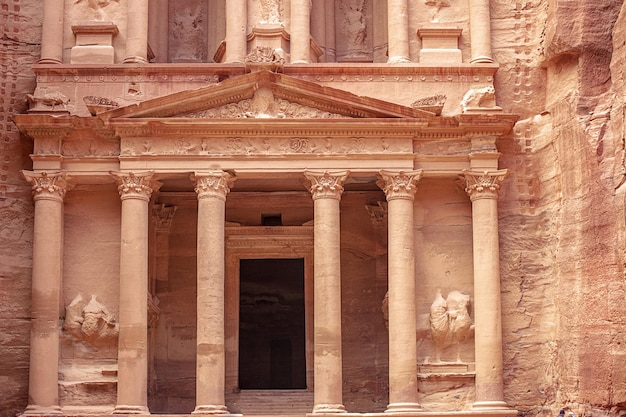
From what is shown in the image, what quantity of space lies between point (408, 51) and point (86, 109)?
6.17 metres

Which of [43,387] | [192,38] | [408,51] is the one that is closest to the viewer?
[43,387]

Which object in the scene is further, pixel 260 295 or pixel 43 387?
pixel 260 295

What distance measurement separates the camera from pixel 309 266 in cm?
2489

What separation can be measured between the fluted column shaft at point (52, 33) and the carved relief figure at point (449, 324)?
27.9 ft

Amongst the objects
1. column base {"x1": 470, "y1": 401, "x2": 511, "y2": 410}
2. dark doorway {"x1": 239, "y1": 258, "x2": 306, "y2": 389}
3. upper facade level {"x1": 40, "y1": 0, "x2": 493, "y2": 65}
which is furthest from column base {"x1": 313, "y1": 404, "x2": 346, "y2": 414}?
upper facade level {"x1": 40, "y1": 0, "x2": 493, "y2": 65}

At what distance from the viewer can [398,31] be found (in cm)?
2405

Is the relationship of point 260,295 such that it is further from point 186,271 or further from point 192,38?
point 192,38

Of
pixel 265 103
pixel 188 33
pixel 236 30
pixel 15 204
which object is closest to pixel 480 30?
pixel 265 103

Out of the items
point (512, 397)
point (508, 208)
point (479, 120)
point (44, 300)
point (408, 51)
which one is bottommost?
point (512, 397)

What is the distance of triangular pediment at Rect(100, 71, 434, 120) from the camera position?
902 inches

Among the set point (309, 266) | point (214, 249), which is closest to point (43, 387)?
point (214, 249)

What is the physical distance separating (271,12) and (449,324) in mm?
6889

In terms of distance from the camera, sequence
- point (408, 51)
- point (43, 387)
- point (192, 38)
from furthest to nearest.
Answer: point (192, 38) → point (408, 51) → point (43, 387)

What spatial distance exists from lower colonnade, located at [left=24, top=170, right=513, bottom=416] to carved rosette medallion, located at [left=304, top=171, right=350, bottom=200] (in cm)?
2
